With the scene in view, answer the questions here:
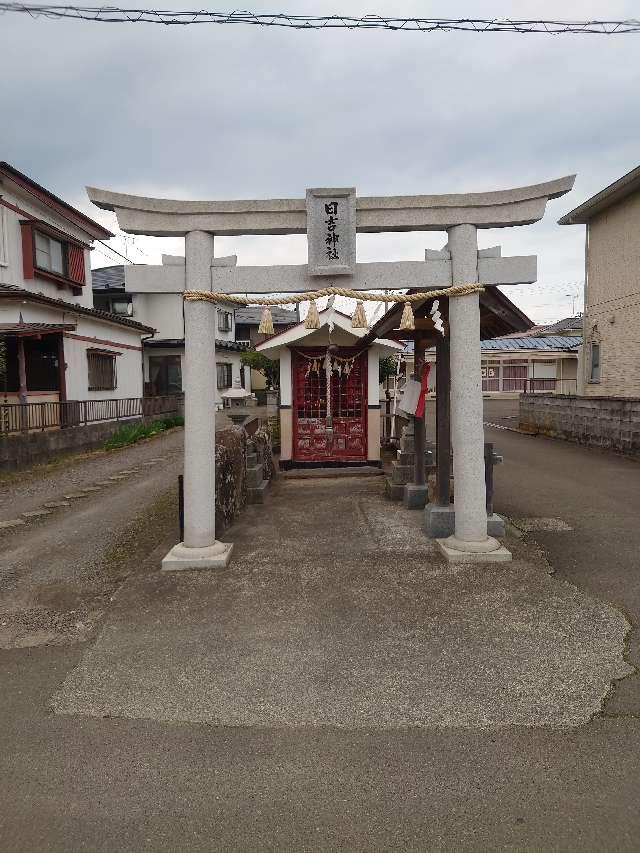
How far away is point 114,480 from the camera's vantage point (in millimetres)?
10898

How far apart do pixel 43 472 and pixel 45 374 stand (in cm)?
550

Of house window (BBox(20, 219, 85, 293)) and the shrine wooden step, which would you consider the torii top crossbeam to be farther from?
house window (BBox(20, 219, 85, 293))

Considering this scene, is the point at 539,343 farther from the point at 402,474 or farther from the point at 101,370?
the point at 402,474

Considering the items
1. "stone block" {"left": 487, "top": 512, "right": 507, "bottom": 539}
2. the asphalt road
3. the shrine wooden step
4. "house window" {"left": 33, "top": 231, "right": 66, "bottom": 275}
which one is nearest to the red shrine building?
the shrine wooden step

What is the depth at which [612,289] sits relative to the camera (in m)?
15.8

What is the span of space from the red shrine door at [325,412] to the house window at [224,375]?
754 inches

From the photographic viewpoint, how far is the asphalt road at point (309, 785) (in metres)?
2.25

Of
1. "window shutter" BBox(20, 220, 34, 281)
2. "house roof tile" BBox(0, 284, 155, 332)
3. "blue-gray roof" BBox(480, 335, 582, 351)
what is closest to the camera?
"house roof tile" BBox(0, 284, 155, 332)

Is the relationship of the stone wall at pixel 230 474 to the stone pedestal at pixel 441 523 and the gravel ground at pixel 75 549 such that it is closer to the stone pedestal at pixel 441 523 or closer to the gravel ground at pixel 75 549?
the gravel ground at pixel 75 549

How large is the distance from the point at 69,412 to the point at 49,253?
6.40 m

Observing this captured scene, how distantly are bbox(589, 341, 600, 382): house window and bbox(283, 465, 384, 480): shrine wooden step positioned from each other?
10.6 metres

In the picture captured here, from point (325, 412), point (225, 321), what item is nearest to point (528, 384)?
point (225, 321)

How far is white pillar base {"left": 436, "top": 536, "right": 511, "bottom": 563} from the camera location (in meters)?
5.29

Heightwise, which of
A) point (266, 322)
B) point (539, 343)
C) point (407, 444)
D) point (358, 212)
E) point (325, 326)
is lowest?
point (407, 444)
